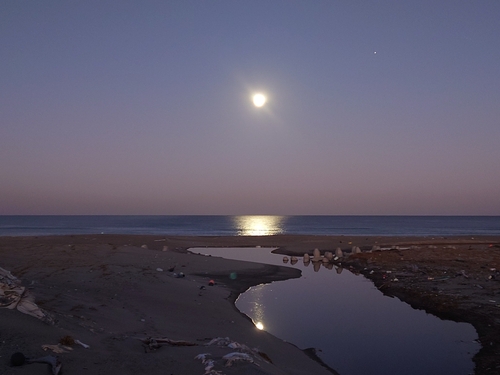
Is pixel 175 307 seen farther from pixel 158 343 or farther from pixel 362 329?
pixel 362 329

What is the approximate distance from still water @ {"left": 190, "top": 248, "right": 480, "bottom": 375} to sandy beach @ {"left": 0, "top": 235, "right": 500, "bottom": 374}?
727mm

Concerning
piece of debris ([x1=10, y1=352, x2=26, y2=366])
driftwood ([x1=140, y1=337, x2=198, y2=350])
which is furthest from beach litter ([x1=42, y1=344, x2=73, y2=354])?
driftwood ([x1=140, y1=337, x2=198, y2=350])

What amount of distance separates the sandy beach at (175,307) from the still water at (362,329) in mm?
727

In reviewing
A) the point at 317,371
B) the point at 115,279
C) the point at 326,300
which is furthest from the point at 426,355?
the point at 115,279

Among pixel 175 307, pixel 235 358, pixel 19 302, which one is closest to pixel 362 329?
pixel 175 307

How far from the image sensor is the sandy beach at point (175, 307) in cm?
730

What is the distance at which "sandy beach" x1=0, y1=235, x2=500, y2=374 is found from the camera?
24.0ft

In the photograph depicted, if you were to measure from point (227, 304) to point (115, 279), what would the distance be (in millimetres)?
5668

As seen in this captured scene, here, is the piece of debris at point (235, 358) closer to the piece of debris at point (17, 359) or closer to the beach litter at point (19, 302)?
the piece of debris at point (17, 359)

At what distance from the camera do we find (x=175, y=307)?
15.2m

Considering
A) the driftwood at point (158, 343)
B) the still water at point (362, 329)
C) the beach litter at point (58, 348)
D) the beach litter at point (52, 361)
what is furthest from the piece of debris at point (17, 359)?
the still water at point (362, 329)

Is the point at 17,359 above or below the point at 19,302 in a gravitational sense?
below

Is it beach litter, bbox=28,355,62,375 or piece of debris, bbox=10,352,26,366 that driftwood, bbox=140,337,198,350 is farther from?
piece of debris, bbox=10,352,26,366

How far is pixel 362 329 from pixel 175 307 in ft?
24.3
